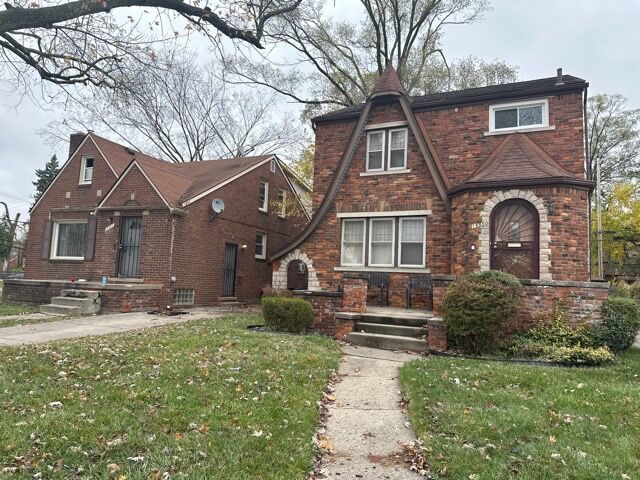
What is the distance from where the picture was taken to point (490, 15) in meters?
23.9

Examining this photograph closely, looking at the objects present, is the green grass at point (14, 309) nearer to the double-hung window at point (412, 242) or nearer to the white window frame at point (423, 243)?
the white window frame at point (423, 243)

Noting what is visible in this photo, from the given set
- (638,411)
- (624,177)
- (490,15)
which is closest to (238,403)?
(638,411)

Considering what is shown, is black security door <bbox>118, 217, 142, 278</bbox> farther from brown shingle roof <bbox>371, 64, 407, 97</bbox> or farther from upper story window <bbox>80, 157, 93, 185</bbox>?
brown shingle roof <bbox>371, 64, 407, 97</bbox>

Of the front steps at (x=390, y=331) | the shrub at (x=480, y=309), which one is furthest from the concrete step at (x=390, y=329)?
the shrub at (x=480, y=309)

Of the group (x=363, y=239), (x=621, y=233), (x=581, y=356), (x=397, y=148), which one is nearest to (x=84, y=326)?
(x=363, y=239)

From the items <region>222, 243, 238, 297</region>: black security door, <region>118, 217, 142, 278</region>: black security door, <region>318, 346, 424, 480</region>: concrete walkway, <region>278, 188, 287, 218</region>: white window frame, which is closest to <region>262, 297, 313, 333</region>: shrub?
<region>318, 346, 424, 480</region>: concrete walkway

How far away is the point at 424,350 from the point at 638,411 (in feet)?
13.7

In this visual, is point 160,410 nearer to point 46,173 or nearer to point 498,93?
point 498,93

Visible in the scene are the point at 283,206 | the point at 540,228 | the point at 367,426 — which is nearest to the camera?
the point at 367,426

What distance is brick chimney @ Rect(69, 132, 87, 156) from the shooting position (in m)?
19.9

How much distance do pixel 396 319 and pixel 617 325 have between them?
168 inches

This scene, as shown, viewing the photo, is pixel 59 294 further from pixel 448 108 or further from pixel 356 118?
pixel 448 108

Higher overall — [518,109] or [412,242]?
[518,109]

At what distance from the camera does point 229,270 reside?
1831 centimetres
